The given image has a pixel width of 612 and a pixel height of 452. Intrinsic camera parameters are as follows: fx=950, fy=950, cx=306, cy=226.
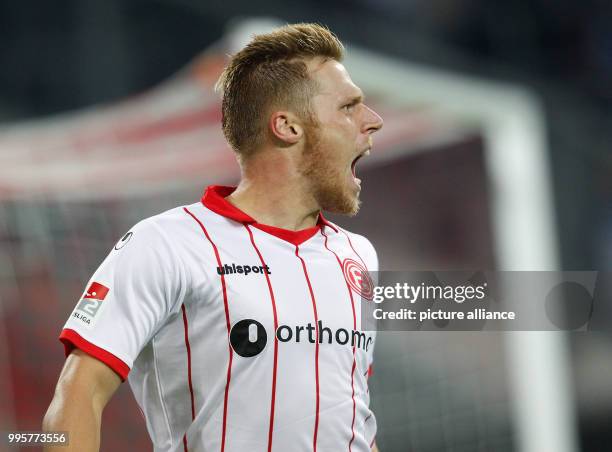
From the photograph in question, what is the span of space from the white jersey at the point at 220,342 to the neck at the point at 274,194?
0.30 feet

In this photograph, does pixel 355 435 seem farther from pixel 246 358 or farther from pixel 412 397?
pixel 412 397

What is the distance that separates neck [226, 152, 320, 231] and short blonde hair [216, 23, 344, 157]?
42 mm

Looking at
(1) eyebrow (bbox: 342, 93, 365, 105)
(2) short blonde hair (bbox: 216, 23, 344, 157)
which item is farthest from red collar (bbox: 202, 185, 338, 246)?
(1) eyebrow (bbox: 342, 93, 365, 105)

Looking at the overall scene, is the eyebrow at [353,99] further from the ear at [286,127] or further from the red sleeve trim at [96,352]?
the red sleeve trim at [96,352]

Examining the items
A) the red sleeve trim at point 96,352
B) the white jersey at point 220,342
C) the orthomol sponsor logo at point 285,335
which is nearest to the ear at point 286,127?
the white jersey at point 220,342

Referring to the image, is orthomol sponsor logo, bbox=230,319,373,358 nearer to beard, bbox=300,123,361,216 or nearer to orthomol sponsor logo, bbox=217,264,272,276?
orthomol sponsor logo, bbox=217,264,272,276

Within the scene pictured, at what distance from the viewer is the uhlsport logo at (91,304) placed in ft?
4.54

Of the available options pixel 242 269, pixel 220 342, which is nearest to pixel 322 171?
pixel 242 269

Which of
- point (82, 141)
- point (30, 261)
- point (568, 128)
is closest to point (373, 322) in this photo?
point (30, 261)

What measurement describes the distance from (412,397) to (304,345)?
10.8ft

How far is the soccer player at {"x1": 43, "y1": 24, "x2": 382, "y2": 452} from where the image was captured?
54.8 inches

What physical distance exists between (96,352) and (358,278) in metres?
0.48

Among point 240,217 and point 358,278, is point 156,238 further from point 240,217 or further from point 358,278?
point 358,278

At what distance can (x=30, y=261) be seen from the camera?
383 centimetres
